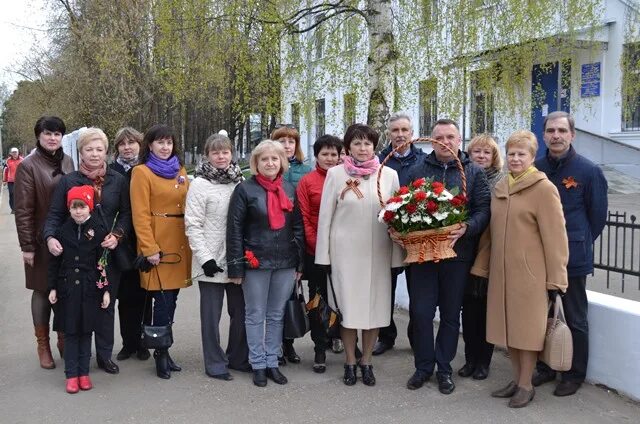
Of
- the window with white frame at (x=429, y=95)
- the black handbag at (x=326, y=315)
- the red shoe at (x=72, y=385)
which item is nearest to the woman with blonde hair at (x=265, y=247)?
the black handbag at (x=326, y=315)

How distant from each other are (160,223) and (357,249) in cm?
159

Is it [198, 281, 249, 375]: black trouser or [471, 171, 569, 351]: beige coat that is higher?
[471, 171, 569, 351]: beige coat

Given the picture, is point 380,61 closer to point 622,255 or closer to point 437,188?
point 622,255

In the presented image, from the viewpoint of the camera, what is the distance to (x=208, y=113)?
33938 mm

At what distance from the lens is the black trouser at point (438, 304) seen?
15.3ft

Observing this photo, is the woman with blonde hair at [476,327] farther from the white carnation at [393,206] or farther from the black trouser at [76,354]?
the black trouser at [76,354]

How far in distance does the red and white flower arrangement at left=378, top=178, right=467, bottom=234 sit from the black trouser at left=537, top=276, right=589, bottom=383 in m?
1.06

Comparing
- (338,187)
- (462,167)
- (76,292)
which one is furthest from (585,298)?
(76,292)

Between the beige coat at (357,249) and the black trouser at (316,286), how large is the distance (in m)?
0.35

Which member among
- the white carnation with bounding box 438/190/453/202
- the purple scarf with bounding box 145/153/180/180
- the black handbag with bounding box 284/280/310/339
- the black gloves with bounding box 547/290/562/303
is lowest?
the black handbag with bounding box 284/280/310/339

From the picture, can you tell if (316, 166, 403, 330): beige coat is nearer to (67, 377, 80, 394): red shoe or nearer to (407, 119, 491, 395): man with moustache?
(407, 119, 491, 395): man with moustache

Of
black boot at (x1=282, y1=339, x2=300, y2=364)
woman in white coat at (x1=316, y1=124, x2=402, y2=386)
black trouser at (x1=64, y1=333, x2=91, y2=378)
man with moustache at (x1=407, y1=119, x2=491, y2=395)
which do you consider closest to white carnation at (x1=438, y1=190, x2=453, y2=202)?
man with moustache at (x1=407, y1=119, x2=491, y2=395)

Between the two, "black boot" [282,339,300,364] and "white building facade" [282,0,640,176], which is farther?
"white building facade" [282,0,640,176]

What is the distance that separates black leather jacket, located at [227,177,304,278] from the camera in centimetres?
473
